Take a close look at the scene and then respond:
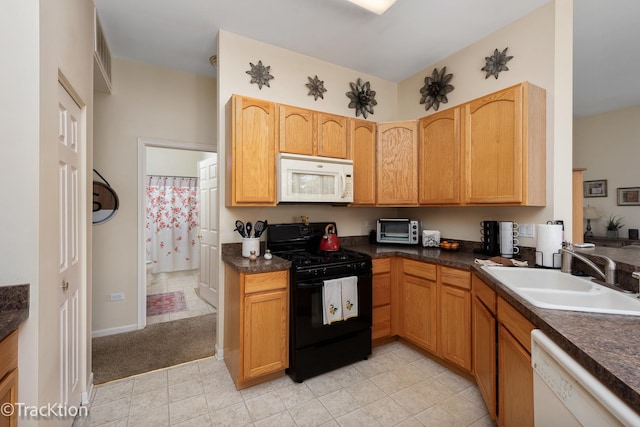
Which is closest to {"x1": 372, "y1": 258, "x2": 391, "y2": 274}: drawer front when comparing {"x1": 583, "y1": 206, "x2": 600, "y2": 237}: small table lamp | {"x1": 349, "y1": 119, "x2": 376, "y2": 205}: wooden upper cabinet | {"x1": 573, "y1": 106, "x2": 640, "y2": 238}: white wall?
{"x1": 349, "y1": 119, "x2": 376, "y2": 205}: wooden upper cabinet

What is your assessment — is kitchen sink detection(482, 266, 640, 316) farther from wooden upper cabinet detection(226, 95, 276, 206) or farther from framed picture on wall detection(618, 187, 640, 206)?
framed picture on wall detection(618, 187, 640, 206)

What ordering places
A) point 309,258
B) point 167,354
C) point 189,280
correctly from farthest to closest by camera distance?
1. point 189,280
2. point 167,354
3. point 309,258

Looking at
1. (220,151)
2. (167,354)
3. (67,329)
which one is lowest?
(167,354)

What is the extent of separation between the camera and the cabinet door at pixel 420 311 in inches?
92.9

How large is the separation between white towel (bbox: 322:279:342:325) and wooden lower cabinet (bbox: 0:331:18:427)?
64.0 inches

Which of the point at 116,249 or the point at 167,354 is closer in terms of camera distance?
the point at 167,354

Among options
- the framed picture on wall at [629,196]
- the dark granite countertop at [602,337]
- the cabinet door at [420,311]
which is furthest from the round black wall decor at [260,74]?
the framed picture on wall at [629,196]

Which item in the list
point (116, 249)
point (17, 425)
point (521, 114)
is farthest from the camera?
point (116, 249)

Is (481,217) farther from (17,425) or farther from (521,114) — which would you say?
(17,425)

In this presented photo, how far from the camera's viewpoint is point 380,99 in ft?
11.1

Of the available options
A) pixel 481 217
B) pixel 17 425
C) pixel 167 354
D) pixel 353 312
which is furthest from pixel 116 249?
pixel 481 217

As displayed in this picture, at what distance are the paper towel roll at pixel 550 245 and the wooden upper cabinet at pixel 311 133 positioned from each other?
5.70 feet

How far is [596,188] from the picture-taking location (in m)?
4.79

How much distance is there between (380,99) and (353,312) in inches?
100.0
